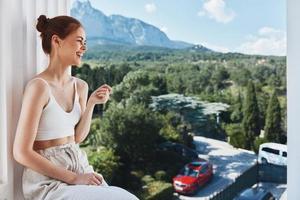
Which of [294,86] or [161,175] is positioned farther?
[161,175]

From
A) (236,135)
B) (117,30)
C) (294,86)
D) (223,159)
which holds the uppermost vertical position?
(117,30)

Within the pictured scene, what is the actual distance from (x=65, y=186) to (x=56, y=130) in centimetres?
19

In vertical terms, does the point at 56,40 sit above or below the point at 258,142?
above

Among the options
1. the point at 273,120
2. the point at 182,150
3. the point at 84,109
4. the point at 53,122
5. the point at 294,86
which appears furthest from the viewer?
the point at 182,150

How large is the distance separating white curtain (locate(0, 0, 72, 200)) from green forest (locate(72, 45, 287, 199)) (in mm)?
529

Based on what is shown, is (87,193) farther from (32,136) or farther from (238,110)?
(238,110)

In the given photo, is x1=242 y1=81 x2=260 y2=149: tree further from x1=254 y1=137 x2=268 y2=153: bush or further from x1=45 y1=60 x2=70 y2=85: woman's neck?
x1=45 y1=60 x2=70 y2=85: woman's neck

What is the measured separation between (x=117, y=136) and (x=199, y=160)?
1.27 ft

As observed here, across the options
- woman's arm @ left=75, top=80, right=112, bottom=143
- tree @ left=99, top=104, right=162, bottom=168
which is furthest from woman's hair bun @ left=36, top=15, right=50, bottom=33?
tree @ left=99, top=104, right=162, bottom=168

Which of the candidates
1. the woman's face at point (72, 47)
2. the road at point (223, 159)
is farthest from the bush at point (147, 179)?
the woman's face at point (72, 47)

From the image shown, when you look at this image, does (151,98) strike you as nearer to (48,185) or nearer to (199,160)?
(199,160)

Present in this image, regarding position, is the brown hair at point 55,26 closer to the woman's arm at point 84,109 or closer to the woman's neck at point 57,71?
the woman's neck at point 57,71

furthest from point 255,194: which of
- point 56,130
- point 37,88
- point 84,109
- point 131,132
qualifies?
point 37,88

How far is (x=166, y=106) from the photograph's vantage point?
1887mm
